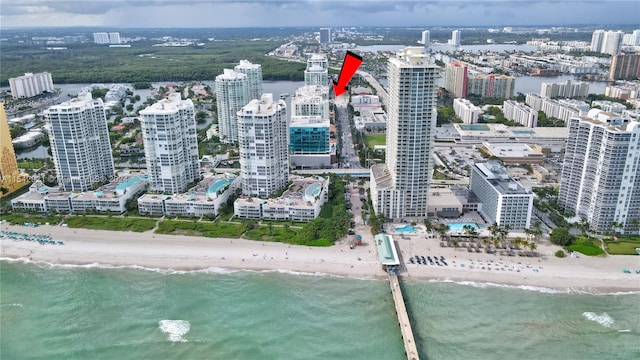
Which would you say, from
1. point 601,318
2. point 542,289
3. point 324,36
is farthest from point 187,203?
point 324,36

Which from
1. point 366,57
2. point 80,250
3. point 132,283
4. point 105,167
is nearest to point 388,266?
point 132,283

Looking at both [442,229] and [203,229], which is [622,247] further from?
[203,229]

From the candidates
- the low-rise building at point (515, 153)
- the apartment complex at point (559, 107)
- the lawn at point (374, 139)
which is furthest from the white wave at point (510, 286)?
the apartment complex at point (559, 107)

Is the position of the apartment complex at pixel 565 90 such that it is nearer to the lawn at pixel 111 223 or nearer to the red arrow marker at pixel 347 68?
the lawn at pixel 111 223

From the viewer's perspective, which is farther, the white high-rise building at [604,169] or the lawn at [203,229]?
the lawn at [203,229]

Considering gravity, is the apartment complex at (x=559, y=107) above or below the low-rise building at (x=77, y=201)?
above

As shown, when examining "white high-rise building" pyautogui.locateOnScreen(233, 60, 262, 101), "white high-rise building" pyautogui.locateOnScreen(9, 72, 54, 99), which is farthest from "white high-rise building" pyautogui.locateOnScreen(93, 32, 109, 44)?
"white high-rise building" pyautogui.locateOnScreen(233, 60, 262, 101)

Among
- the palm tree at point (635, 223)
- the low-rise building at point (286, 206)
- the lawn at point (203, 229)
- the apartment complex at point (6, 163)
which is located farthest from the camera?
the apartment complex at point (6, 163)

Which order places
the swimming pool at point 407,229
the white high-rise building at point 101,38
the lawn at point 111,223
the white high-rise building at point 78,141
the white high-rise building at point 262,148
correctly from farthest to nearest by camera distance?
the white high-rise building at point 101,38
the white high-rise building at point 78,141
the white high-rise building at point 262,148
the lawn at point 111,223
the swimming pool at point 407,229
